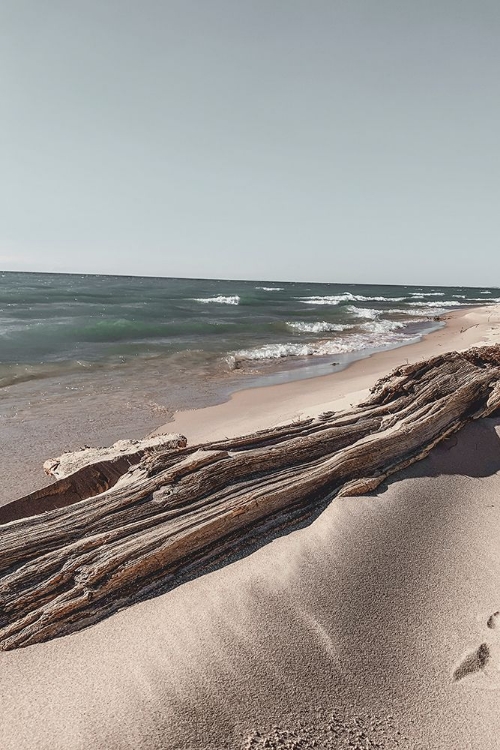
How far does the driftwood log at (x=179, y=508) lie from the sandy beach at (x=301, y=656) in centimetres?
16

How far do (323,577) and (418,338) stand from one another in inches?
761

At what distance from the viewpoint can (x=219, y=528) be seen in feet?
9.57

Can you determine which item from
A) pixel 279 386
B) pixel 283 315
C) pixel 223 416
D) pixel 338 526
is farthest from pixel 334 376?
pixel 283 315

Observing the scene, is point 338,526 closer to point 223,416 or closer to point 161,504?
point 161,504

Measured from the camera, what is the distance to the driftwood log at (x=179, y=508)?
247 cm

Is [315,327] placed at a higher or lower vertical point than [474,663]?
higher

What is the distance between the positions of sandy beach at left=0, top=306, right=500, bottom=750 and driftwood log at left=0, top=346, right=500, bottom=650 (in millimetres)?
158

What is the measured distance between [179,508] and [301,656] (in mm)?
1191

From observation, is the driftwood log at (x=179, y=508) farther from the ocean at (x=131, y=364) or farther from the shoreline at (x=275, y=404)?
the ocean at (x=131, y=364)

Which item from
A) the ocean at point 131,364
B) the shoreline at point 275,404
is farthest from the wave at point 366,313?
the shoreline at point 275,404

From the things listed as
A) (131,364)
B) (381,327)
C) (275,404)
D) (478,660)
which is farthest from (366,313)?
(478,660)

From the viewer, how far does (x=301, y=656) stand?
2238 millimetres

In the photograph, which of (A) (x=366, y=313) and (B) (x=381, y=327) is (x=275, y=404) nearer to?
(B) (x=381, y=327)

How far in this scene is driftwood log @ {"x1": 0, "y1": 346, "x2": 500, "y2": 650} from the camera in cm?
247
